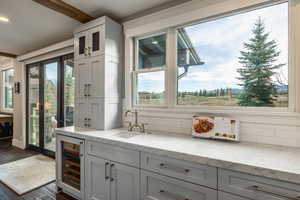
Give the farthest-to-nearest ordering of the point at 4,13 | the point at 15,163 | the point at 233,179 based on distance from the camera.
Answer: the point at 15,163 → the point at 4,13 → the point at 233,179

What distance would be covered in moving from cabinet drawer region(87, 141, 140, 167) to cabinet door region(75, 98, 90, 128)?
0.60 m

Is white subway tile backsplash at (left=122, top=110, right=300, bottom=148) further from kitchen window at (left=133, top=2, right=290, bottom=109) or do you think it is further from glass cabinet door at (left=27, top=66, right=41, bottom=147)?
glass cabinet door at (left=27, top=66, right=41, bottom=147)

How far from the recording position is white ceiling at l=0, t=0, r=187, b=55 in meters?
2.07

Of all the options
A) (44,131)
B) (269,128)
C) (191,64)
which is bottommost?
(44,131)

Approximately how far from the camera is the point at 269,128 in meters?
1.51

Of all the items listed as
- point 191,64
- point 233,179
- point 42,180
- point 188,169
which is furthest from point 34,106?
point 233,179

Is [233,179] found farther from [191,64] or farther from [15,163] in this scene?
[15,163]

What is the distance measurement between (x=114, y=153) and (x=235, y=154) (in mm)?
1126

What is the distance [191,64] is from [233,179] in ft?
4.57

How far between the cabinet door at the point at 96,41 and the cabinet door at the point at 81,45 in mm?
90

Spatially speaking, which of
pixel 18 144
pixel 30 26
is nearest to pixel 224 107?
pixel 30 26

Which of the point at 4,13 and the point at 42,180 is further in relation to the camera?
the point at 42,180

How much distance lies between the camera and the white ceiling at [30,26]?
216 centimetres

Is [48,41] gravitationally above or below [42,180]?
above
